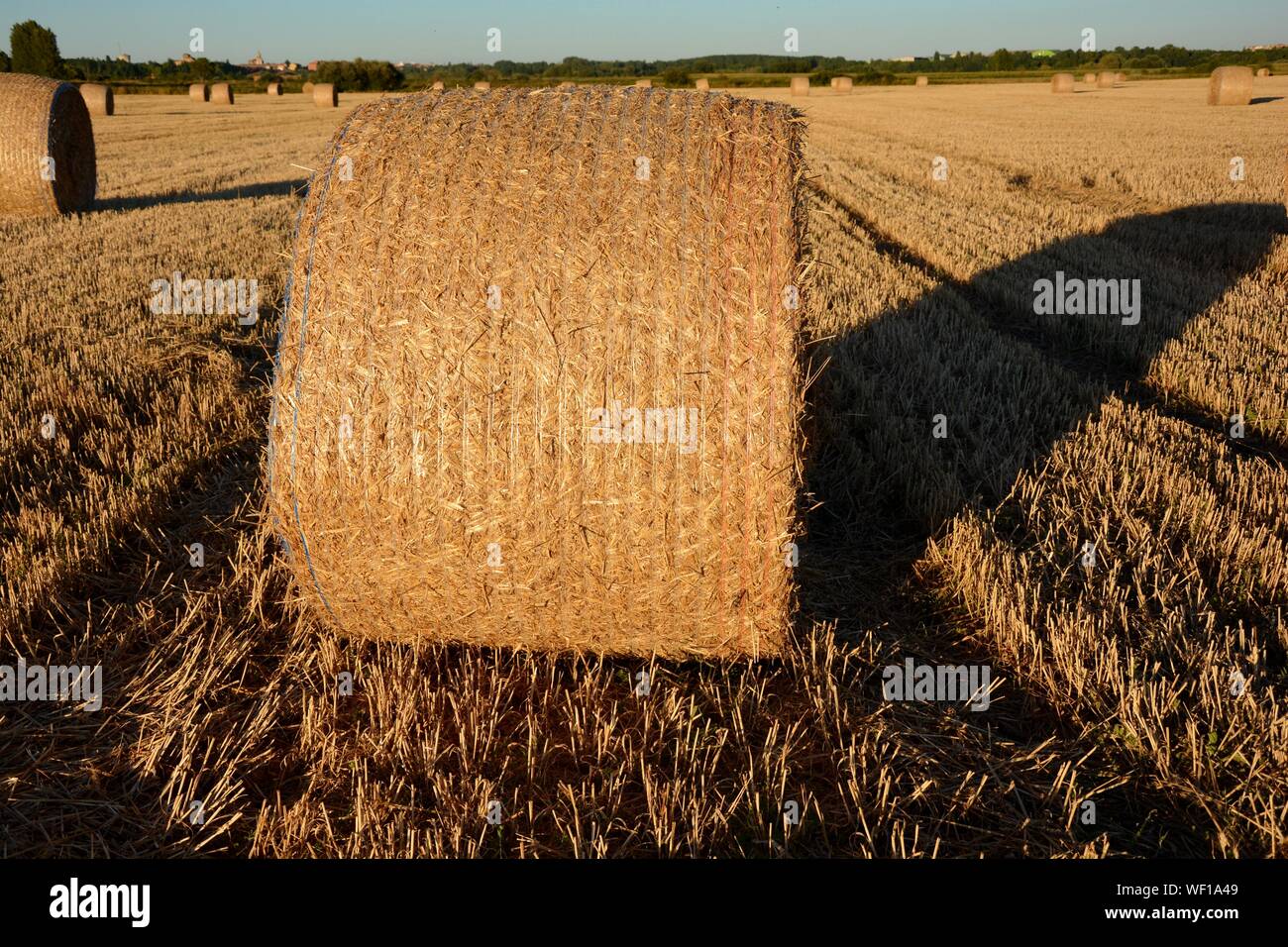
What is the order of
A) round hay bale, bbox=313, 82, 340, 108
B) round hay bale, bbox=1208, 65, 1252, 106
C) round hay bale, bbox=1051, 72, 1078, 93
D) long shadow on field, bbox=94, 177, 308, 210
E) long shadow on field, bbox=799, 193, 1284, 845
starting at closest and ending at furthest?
long shadow on field, bbox=799, 193, 1284, 845, long shadow on field, bbox=94, 177, 308, 210, round hay bale, bbox=1208, 65, 1252, 106, round hay bale, bbox=313, 82, 340, 108, round hay bale, bbox=1051, 72, 1078, 93

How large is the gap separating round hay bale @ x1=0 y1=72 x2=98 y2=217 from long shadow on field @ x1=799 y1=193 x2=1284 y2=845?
1106 centimetres

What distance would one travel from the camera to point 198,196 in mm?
14883

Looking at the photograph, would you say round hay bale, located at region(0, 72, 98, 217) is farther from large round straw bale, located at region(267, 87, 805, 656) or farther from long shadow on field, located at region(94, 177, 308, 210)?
large round straw bale, located at region(267, 87, 805, 656)

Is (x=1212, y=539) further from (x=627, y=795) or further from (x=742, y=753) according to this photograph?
(x=627, y=795)

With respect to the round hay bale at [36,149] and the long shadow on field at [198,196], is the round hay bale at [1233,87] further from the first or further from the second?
the round hay bale at [36,149]

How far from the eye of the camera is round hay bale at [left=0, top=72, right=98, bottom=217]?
40.0 feet

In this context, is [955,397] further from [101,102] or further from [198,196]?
[101,102]

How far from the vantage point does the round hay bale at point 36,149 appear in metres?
12.2

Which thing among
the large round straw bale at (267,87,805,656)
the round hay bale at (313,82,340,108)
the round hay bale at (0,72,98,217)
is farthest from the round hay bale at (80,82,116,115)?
the large round straw bale at (267,87,805,656)

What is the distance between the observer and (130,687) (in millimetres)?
3420

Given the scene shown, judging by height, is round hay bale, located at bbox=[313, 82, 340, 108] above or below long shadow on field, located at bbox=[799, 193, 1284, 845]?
above

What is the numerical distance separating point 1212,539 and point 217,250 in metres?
10.2
